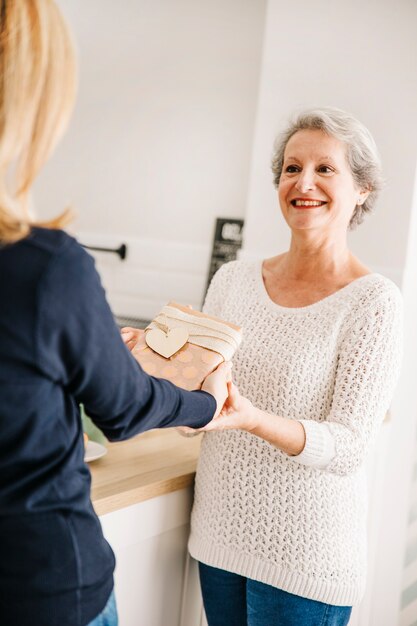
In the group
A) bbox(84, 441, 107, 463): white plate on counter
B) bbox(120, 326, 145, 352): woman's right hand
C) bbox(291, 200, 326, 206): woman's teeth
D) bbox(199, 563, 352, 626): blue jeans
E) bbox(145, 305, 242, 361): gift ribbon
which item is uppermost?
bbox(291, 200, 326, 206): woman's teeth

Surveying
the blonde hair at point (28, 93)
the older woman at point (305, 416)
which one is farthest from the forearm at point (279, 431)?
Result: the blonde hair at point (28, 93)

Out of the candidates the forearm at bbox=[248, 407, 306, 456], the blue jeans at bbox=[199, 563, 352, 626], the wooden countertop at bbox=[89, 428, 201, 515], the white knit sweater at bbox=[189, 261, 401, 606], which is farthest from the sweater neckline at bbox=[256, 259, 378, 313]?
the blue jeans at bbox=[199, 563, 352, 626]

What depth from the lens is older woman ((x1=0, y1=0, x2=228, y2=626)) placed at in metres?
0.61

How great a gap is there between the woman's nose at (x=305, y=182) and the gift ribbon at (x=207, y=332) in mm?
298

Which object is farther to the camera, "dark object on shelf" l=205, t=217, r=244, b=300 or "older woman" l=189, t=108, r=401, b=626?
"dark object on shelf" l=205, t=217, r=244, b=300

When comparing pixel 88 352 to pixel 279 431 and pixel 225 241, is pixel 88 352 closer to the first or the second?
pixel 279 431

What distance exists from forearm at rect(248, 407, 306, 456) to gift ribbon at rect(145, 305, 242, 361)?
4.7 inches

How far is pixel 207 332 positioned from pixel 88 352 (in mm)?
530

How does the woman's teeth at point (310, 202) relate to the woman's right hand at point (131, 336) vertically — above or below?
above

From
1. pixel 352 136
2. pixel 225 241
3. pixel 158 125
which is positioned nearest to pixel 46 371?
pixel 352 136

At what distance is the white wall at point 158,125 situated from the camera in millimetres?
2436

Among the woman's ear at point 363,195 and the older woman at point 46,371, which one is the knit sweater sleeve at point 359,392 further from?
the older woman at point 46,371

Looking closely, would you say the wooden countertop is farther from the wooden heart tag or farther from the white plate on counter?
the wooden heart tag

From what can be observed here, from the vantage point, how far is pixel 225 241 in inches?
96.0
